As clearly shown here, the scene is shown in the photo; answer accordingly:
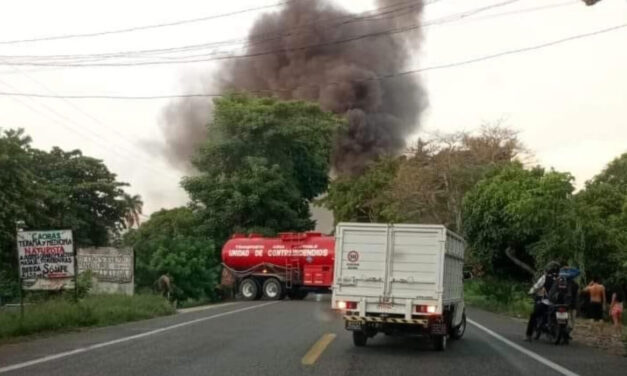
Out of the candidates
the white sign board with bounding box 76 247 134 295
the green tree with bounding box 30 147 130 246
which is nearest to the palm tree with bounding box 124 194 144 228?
the green tree with bounding box 30 147 130 246

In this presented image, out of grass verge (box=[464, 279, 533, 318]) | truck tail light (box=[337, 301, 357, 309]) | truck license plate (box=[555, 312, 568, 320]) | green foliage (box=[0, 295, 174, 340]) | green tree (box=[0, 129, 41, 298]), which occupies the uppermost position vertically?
green tree (box=[0, 129, 41, 298])

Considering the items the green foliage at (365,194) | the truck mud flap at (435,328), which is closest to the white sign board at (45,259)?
the truck mud flap at (435,328)

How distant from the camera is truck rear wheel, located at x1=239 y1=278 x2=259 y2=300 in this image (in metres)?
36.1

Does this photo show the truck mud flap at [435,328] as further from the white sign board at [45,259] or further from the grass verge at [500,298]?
the grass verge at [500,298]

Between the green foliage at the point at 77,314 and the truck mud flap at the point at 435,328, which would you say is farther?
the green foliage at the point at 77,314

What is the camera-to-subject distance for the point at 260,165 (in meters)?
44.3

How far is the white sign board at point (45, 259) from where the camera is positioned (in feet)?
52.0

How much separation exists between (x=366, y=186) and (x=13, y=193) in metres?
39.4

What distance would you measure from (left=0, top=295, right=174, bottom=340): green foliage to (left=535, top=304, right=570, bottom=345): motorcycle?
10.0 metres

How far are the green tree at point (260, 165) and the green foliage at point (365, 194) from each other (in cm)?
635

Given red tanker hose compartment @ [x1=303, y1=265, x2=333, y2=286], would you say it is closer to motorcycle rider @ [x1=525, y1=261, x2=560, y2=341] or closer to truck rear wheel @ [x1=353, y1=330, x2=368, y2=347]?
motorcycle rider @ [x1=525, y1=261, x2=560, y2=341]

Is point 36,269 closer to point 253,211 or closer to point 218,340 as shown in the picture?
point 218,340

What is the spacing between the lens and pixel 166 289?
31.0 m

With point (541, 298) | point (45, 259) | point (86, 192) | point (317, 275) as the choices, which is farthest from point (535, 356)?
point (86, 192)
